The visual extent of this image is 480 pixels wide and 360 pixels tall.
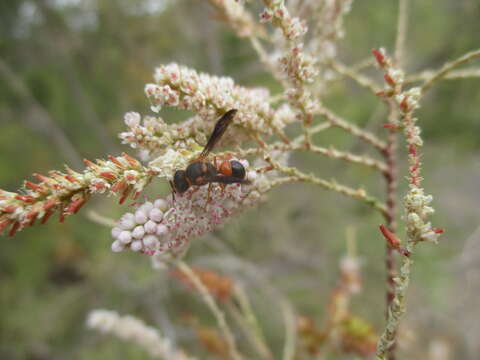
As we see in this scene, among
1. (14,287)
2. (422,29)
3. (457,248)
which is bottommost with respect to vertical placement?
(14,287)

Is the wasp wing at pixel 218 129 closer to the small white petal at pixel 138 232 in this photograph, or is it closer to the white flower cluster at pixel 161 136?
the white flower cluster at pixel 161 136

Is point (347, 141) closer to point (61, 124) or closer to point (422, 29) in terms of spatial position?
point (422, 29)

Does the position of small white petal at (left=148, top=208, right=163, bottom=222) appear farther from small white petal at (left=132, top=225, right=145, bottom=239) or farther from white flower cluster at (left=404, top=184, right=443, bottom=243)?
white flower cluster at (left=404, top=184, right=443, bottom=243)

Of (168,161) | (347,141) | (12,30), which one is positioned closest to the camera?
(168,161)

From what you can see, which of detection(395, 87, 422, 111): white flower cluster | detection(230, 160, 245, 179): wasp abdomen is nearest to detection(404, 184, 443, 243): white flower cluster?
detection(395, 87, 422, 111): white flower cluster

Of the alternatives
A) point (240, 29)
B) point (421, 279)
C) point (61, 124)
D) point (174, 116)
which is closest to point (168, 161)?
point (240, 29)

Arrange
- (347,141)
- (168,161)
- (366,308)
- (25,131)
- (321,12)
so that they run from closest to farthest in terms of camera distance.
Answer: (168,161) → (321,12) → (366,308) → (347,141) → (25,131)
